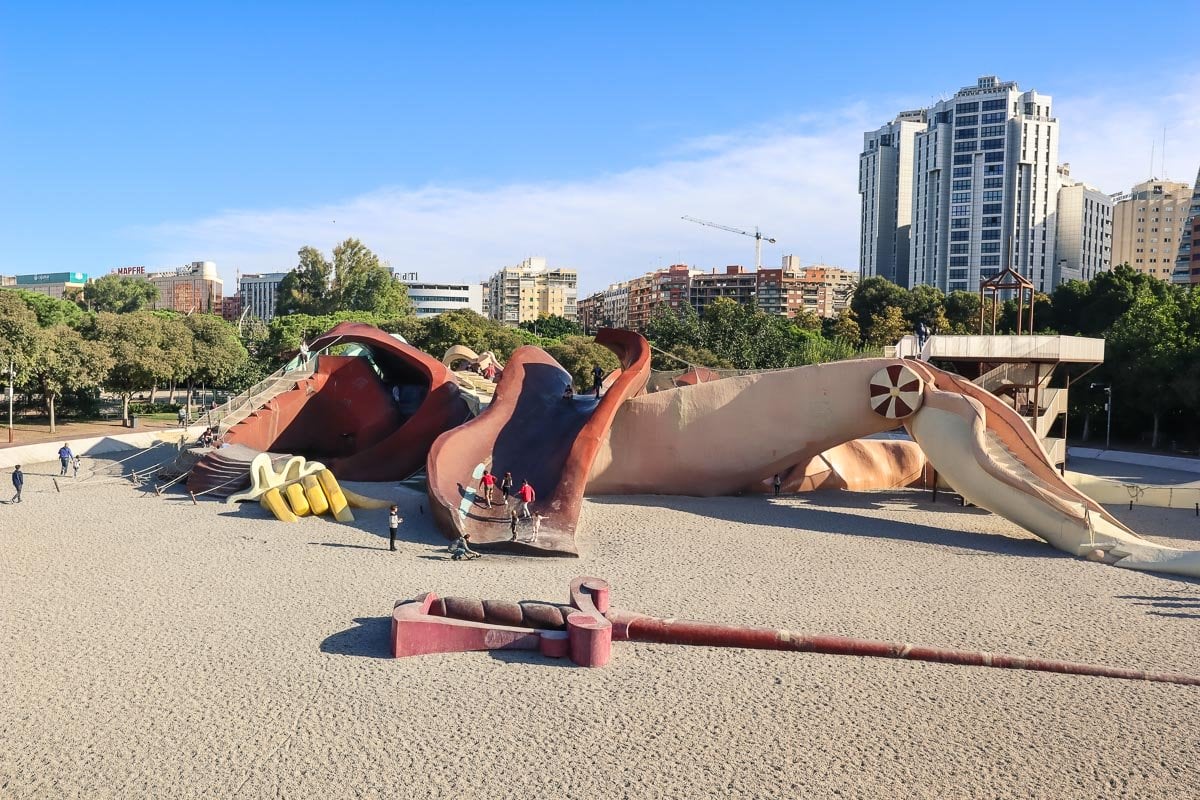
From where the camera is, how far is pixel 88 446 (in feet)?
120

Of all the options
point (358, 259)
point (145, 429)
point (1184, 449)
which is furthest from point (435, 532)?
point (358, 259)

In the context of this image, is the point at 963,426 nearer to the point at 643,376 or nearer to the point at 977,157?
the point at 643,376

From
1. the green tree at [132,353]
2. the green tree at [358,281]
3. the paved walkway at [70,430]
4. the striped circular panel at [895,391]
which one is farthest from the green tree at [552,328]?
the striped circular panel at [895,391]

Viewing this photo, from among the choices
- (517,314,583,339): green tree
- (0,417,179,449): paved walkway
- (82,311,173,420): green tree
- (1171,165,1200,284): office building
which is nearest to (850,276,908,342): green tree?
(1171,165,1200,284): office building

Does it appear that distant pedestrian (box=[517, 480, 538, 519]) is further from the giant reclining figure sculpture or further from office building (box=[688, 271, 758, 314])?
office building (box=[688, 271, 758, 314])

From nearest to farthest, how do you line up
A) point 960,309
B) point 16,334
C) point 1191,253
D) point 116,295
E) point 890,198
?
point 16,334, point 960,309, point 1191,253, point 116,295, point 890,198

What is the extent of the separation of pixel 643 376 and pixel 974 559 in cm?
1032

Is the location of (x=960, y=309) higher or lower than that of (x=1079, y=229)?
lower

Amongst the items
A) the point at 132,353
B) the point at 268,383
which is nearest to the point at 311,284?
the point at 132,353

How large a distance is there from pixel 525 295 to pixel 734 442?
14757 centimetres

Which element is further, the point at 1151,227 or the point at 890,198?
the point at 890,198

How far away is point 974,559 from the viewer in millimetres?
18797

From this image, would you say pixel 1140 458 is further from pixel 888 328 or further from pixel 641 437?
pixel 641 437

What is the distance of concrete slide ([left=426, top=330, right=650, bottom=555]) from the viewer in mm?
19766
